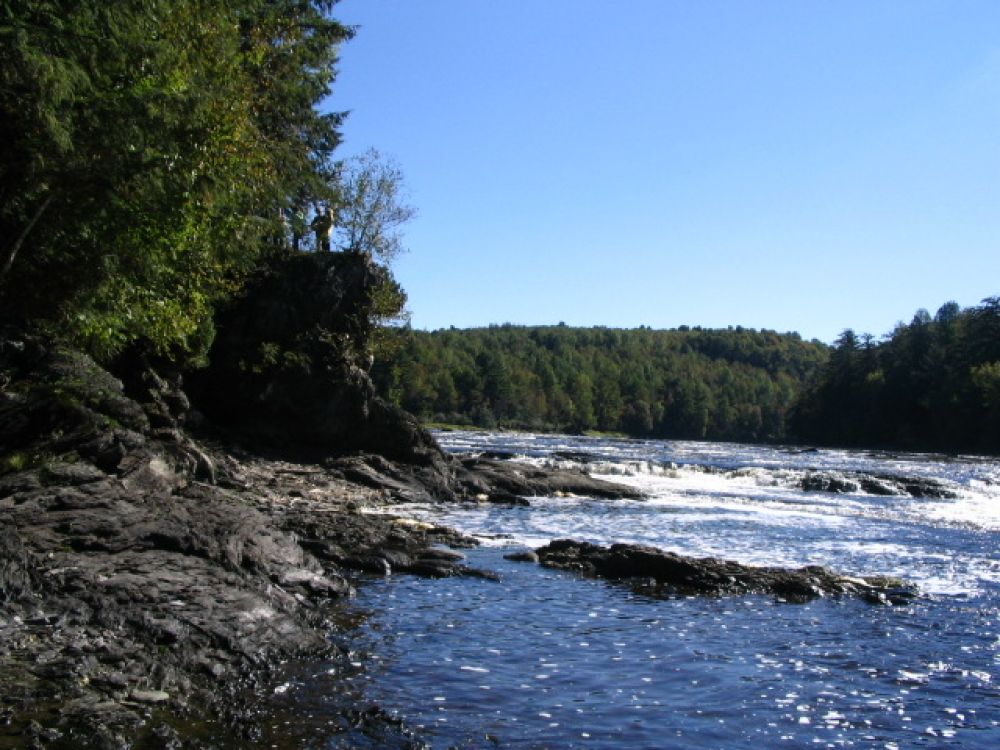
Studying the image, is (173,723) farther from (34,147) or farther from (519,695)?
(34,147)

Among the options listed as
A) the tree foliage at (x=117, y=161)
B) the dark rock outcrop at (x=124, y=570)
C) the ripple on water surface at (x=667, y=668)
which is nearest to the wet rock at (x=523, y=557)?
the dark rock outcrop at (x=124, y=570)

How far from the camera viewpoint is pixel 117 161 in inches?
578

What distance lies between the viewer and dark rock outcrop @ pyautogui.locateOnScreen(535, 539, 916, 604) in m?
16.1

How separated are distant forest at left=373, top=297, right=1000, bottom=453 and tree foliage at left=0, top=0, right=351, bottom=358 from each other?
2559 cm

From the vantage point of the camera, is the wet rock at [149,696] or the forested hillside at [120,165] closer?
the wet rock at [149,696]

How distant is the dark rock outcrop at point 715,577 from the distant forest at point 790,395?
2891cm

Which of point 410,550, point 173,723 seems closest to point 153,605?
point 173,723

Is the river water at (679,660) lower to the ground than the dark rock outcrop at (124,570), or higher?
lower

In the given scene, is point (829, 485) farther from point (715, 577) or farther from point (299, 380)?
point (715, 577)

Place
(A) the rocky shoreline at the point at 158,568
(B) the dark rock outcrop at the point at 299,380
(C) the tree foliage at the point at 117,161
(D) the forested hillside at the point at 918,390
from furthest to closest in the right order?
(D) the forested hillside at the point at 918,390, (B) the dark rock outcrop at the point at 299,380, (C) the tree foliage at the point at 117,161, (A) the rocky shoreline at the point at 158,568

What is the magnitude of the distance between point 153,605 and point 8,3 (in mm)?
9920

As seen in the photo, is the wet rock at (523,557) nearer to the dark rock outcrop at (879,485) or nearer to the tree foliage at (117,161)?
the tree foliage at (117,161)

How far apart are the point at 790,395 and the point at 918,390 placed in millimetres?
74222

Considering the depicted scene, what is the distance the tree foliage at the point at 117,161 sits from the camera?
13570 millimetres
